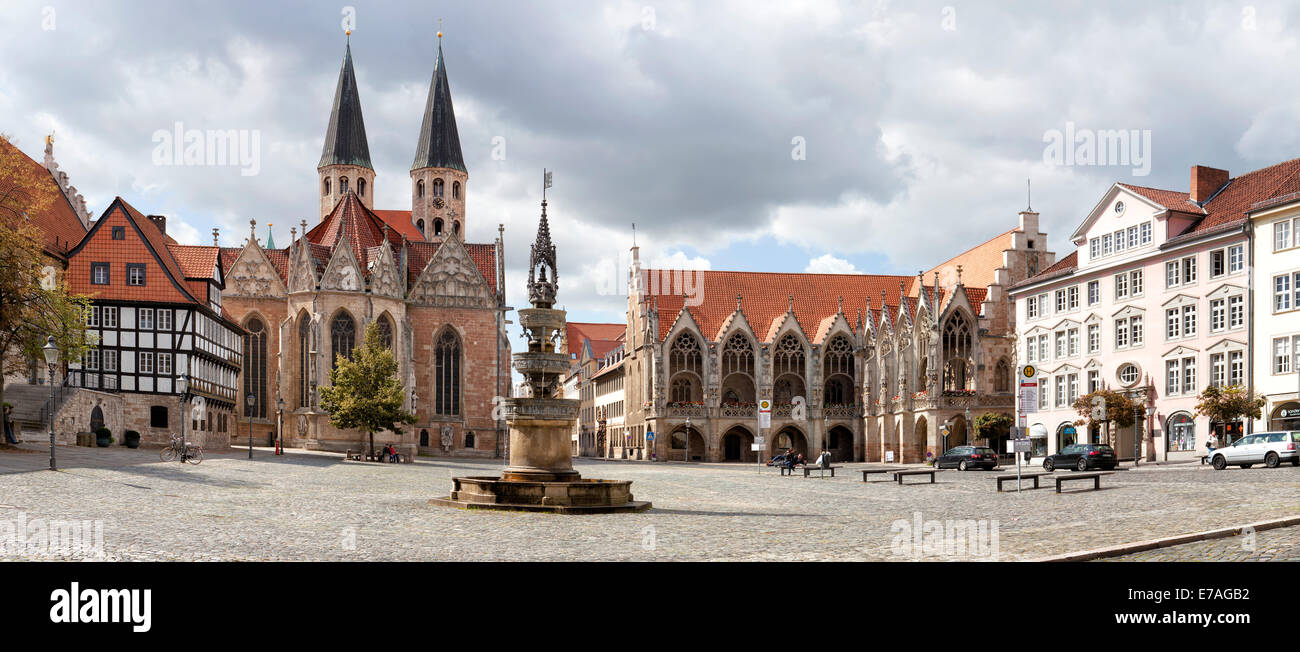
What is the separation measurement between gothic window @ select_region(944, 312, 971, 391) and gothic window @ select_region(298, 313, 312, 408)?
39252mm

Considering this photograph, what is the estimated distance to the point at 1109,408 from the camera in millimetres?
47969

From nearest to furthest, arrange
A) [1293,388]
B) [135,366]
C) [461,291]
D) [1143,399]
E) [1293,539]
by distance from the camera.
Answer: [1293,539], [1293,388], [1143,399], [135,366], [461,291]

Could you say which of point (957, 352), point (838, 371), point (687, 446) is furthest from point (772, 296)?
point (957, 352)

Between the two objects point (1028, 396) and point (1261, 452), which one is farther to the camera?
point (1261, 452)

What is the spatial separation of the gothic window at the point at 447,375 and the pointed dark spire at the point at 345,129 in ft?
76.7

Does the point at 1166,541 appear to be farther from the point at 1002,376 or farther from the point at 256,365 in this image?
the point at 256,365

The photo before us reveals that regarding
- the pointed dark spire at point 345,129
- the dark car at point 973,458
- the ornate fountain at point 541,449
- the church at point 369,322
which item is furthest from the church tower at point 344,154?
the ornate fountain at point 541,449

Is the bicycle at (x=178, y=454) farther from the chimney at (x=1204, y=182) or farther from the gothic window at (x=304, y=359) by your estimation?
the chimney at (x=1204, y=182)

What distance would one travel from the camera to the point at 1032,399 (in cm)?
2616

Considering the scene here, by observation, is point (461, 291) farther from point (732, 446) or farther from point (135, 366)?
point (135, 366)

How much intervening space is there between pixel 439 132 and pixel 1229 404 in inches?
2672

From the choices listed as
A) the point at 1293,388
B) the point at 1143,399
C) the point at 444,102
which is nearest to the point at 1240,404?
the point at 1293,388

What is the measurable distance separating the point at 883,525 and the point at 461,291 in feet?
203

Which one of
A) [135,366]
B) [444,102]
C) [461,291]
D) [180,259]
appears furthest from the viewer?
[444,102]
